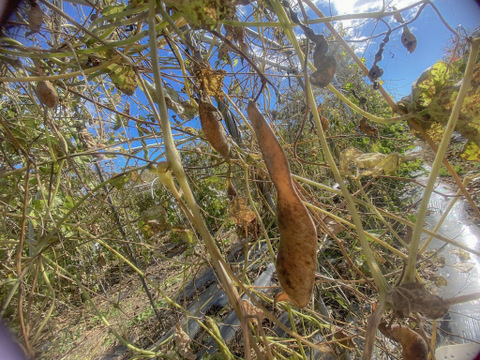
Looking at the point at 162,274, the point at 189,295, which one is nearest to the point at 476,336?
the point at 189,295

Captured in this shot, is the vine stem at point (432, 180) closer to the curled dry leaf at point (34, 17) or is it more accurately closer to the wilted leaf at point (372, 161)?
the wilted leaf at point (372, 161)

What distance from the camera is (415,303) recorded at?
270 millimetres

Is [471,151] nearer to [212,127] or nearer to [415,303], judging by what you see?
[415,303]

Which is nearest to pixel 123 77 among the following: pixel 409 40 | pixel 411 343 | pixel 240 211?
pixel 240 211

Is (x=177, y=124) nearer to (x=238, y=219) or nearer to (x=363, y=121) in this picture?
(x=238, y=219)

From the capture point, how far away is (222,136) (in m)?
0.50

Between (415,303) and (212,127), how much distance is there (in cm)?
38

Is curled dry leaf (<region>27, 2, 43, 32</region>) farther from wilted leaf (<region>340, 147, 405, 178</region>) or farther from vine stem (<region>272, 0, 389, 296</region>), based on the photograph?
wilted leaf (<region>340, 147, 405, 178</region>)

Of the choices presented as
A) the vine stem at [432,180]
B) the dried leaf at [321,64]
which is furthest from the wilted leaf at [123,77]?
the vine stem at [432,180]

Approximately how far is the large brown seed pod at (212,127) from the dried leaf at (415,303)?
344 mm

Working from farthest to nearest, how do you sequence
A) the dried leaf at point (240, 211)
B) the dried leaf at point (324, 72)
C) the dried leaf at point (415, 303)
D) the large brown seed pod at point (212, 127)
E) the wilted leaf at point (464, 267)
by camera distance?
the wilted leaf at point (464, 267)
the dried leaf at point (240, 211)
the large brown seed pod at point (212, 127)
the dried leaf at point (324, 72)
the dried leaf at point (415, 303)

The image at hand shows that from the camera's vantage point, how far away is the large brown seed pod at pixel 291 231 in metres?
0.30

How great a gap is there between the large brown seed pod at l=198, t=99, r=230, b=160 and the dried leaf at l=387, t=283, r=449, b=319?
344mm

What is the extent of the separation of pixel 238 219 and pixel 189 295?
1.52 meters
